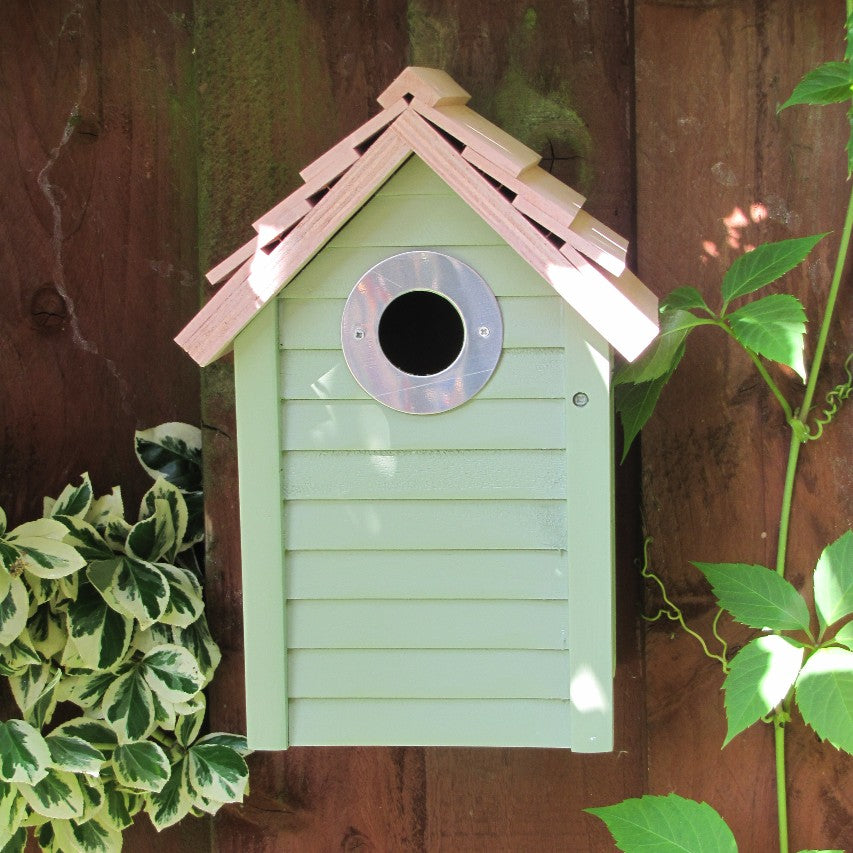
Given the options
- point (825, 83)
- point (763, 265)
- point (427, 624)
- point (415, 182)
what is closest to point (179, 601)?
point (427, 624)

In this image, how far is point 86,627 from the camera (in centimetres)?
133

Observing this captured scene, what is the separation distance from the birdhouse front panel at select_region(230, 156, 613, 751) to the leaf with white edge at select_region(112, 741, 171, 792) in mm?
220

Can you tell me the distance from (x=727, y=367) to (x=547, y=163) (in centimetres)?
37

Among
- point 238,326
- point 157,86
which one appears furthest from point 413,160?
point 157,86

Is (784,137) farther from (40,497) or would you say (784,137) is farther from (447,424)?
Result: (40,497)

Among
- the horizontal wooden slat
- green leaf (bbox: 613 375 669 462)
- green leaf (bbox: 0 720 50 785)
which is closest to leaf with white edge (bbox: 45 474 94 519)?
green leaf (bbox: 0 720 50 785)

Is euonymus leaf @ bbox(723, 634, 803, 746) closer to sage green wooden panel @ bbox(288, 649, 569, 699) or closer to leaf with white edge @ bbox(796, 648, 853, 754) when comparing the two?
leaf with white edge @ bbox(796, 648, 853, 754)

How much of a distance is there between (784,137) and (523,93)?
356 mm

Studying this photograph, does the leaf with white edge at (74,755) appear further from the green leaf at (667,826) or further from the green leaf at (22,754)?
the green leaf at (667,826)

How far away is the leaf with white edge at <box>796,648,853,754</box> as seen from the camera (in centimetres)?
119

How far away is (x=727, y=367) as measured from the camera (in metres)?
1.45

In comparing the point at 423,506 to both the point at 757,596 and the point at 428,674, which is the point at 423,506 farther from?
the point at 757,596

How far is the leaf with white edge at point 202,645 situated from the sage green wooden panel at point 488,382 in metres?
0.42

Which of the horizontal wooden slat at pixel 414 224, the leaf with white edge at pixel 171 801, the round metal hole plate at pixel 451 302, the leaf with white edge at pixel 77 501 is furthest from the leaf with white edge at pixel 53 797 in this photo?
the horizontal wooden slat at pixel 414 224
